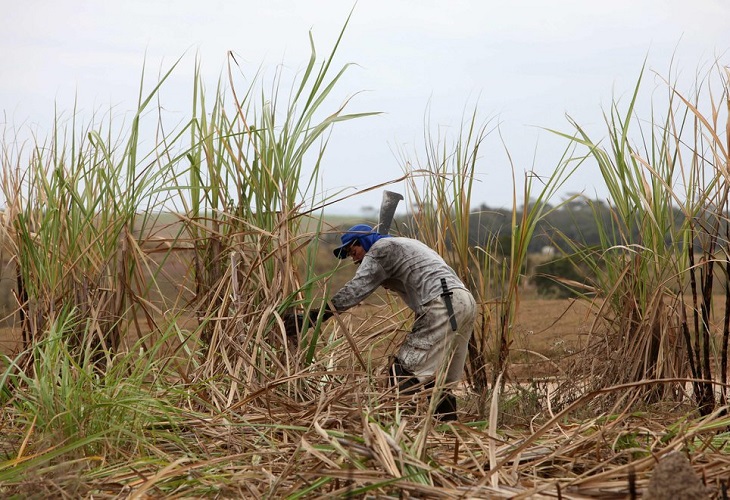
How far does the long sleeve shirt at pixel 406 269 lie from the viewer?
4426 millimetres

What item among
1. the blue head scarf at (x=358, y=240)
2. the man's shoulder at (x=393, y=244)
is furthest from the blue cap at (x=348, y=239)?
the man's shoulder at (x=393, y=244)

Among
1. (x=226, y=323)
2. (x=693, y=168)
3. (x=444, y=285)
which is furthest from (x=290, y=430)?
(x=693, y=168)

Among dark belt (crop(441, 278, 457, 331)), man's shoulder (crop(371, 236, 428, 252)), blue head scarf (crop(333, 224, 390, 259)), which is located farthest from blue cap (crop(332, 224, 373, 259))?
dark belt (crop(441, 278, 457, 331))

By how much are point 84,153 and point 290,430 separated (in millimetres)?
1834

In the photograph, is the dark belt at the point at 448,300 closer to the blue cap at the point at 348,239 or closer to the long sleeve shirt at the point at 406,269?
the long sleeve shirt at the point at 406,269

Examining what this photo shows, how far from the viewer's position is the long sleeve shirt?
4.43m

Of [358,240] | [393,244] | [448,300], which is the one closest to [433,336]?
[448,300]

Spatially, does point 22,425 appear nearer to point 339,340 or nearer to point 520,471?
point 339,340

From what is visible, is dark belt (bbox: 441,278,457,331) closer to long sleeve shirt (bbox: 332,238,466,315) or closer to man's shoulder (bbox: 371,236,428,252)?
long sleeve shirt (bbox: 332,238,466,315)

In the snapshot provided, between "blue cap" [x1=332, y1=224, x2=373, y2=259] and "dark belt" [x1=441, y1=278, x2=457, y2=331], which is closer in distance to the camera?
"dark belt" [x1=441, y1=278, x2=457, y2=331]

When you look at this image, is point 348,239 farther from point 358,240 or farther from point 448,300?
point 448,300

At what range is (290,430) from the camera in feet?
11.0

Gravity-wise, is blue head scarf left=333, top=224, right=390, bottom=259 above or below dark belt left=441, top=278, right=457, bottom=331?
above

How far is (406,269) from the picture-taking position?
4.52 metres
